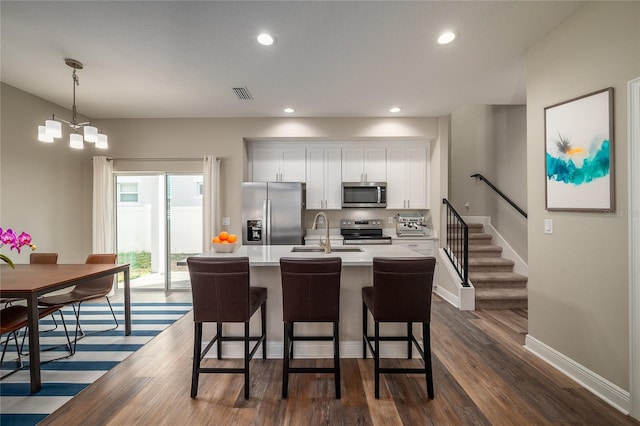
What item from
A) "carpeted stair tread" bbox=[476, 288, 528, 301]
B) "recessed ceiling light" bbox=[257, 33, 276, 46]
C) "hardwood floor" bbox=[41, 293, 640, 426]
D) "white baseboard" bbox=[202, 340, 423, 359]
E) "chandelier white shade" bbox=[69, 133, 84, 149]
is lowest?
"hardwood floor" bbox=[41, 293, 640, 426]

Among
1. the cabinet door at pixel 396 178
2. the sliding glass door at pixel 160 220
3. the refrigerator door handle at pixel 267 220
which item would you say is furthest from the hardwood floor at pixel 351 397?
the cabinet door at pixel 396 178

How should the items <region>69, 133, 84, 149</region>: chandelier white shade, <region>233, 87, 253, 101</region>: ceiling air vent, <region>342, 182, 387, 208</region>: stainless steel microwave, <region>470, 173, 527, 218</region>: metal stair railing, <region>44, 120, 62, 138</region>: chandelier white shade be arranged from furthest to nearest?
<region>342, 182, 387, 208</region>: stainless steel microwave
<region>470, 173, 527, 218</region>: metal stair railing
<region>233, 87, 253, 101</region>: ceiling air vent
<region>69, 133, 84, 149</region>: chandelier white shade
<region>44, 120, 62, 138</region>: chandelier white shade

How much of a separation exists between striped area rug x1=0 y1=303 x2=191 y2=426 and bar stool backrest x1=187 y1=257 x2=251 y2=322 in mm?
1168

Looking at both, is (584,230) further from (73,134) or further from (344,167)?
(73,134)

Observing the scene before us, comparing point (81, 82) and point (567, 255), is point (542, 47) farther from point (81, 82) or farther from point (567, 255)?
point (81, 82)

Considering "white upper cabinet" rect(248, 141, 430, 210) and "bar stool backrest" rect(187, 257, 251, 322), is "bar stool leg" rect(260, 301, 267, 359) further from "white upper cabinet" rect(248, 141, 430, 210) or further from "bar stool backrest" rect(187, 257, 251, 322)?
"white upper cabinet" rect(248, 141, 430, 210)

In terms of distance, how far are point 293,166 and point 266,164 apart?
48cm

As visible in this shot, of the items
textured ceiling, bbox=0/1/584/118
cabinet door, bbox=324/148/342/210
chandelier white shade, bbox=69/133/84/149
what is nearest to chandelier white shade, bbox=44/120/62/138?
chandelier white shade, bbox=69/133/84/149

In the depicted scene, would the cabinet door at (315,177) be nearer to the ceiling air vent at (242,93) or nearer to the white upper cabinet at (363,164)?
the white upper cabinet at (363,164)

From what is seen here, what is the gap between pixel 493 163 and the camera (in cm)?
531

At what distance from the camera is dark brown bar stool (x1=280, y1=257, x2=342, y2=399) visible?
204cm

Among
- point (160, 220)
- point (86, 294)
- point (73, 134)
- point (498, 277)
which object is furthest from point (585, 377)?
point (160, 220)

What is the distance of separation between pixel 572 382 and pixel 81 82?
5.69 metres

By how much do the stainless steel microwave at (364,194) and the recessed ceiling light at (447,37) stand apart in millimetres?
2541
